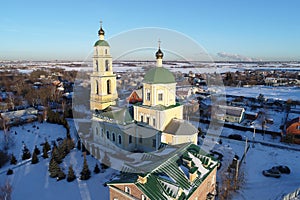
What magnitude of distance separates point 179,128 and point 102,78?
24.9ft

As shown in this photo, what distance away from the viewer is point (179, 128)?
41.9 ft

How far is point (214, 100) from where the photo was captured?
33250 mm

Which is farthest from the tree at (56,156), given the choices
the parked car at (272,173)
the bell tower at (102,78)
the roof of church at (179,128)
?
the parked car at (272,173)

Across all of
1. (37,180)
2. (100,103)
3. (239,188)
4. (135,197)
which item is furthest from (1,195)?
(239,188)

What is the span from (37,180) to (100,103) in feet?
22.5

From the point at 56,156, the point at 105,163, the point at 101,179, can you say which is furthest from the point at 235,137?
the point at 56,156

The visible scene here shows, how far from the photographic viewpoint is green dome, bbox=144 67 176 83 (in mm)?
12711

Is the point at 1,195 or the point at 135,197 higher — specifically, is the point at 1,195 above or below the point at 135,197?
below

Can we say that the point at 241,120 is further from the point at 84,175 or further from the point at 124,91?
the point at 84,175

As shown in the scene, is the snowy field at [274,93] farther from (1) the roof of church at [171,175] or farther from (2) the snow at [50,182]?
(2) the snow at [50,182]

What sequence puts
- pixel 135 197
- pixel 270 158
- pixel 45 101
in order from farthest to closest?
pixel 45 101 < pixel 270 158 < pixel 135 197

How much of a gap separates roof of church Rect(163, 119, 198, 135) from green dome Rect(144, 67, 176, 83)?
2658 mm

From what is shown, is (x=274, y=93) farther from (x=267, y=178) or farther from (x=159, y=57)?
(x=159, y=57)

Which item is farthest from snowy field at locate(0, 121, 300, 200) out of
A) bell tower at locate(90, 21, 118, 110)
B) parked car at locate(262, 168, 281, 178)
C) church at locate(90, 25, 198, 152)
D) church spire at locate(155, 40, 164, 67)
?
church spire at locate(155, 40, 164, 67)
